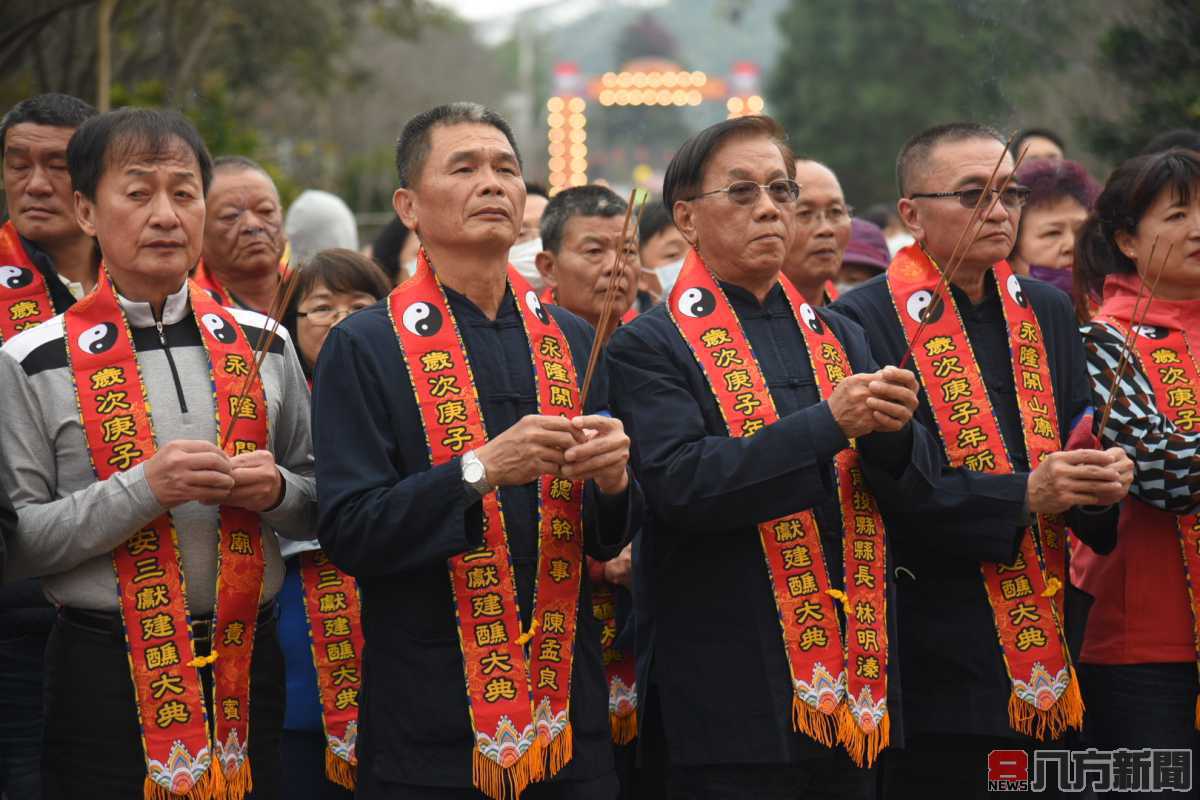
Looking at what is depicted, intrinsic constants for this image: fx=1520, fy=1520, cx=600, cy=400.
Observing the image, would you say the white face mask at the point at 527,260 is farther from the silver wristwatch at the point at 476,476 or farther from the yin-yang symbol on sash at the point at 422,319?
the silver wristwatch at the point at 476,476

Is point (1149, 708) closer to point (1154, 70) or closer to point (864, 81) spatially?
point (1154, 70)

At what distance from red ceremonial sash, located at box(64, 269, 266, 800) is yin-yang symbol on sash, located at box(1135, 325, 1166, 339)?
7.71 ft

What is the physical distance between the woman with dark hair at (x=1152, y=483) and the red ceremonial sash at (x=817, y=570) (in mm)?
749

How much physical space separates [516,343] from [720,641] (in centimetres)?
82

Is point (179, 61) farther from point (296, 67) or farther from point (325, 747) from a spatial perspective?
point (325, 747)

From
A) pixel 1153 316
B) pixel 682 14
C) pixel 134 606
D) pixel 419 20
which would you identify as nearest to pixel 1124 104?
pixel 1153 316

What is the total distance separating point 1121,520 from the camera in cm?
405

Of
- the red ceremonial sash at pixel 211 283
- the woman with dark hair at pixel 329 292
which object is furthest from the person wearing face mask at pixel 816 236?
the red ceremonial sash at pixel 211 283

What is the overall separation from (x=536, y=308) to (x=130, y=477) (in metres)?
0.99

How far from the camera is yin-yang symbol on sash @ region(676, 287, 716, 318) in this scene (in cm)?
369

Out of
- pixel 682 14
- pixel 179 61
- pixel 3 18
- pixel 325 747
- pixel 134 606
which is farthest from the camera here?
pixel 682 14

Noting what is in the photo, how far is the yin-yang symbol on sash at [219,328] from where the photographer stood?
347 centimetres

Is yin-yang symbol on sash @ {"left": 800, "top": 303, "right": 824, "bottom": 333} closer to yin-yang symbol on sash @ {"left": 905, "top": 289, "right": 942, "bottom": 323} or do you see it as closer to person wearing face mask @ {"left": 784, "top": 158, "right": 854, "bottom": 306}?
yin-yang symbol on sash @ {"left": 905, "top": 289, "right": 942, "bottom": 323}

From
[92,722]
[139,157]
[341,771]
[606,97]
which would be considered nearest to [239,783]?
[92,722]
